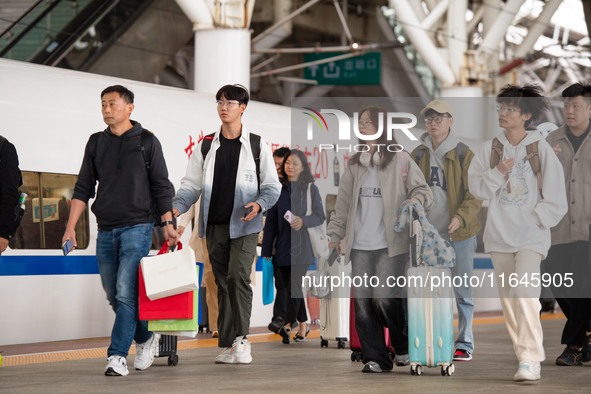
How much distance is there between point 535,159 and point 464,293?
6.30 feet

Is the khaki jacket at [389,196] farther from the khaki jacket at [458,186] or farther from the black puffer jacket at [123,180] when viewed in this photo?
the black puffer jacket at [123,180]

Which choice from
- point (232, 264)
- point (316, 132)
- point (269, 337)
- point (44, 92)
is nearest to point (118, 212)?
point (232, 264)

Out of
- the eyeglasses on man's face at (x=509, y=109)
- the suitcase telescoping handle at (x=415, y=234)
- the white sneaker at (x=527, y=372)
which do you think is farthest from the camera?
the suitcase telescoping handle at (x=415, y=234)

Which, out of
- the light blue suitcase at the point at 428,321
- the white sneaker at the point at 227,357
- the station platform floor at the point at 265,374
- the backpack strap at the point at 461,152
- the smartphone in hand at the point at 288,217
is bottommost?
the station platform floor at the point at 265,374

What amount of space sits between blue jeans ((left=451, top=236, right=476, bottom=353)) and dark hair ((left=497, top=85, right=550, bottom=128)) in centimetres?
142

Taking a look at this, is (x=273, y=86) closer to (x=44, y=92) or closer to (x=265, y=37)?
(x=265, y=37)

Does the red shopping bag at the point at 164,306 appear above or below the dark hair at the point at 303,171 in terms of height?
below

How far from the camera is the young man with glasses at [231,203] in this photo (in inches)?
335

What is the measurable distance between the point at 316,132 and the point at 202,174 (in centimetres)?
523

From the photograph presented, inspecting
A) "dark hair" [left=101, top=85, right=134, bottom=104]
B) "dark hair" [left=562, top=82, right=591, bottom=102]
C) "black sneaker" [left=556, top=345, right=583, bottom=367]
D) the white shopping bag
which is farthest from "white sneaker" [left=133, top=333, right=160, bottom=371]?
"dark hair" [left=562, top=82, right=591, bottom=102]

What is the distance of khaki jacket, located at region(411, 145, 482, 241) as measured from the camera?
8.42 meters

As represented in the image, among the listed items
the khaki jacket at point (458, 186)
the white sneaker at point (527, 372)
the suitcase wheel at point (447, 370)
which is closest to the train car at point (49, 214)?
the khaki jacket at point (458, 186)

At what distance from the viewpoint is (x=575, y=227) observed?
29.1 ft

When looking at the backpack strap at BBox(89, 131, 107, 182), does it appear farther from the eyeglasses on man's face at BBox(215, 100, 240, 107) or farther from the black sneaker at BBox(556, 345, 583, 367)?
the black sneaker at BBox(556, 345, 583, 367)
